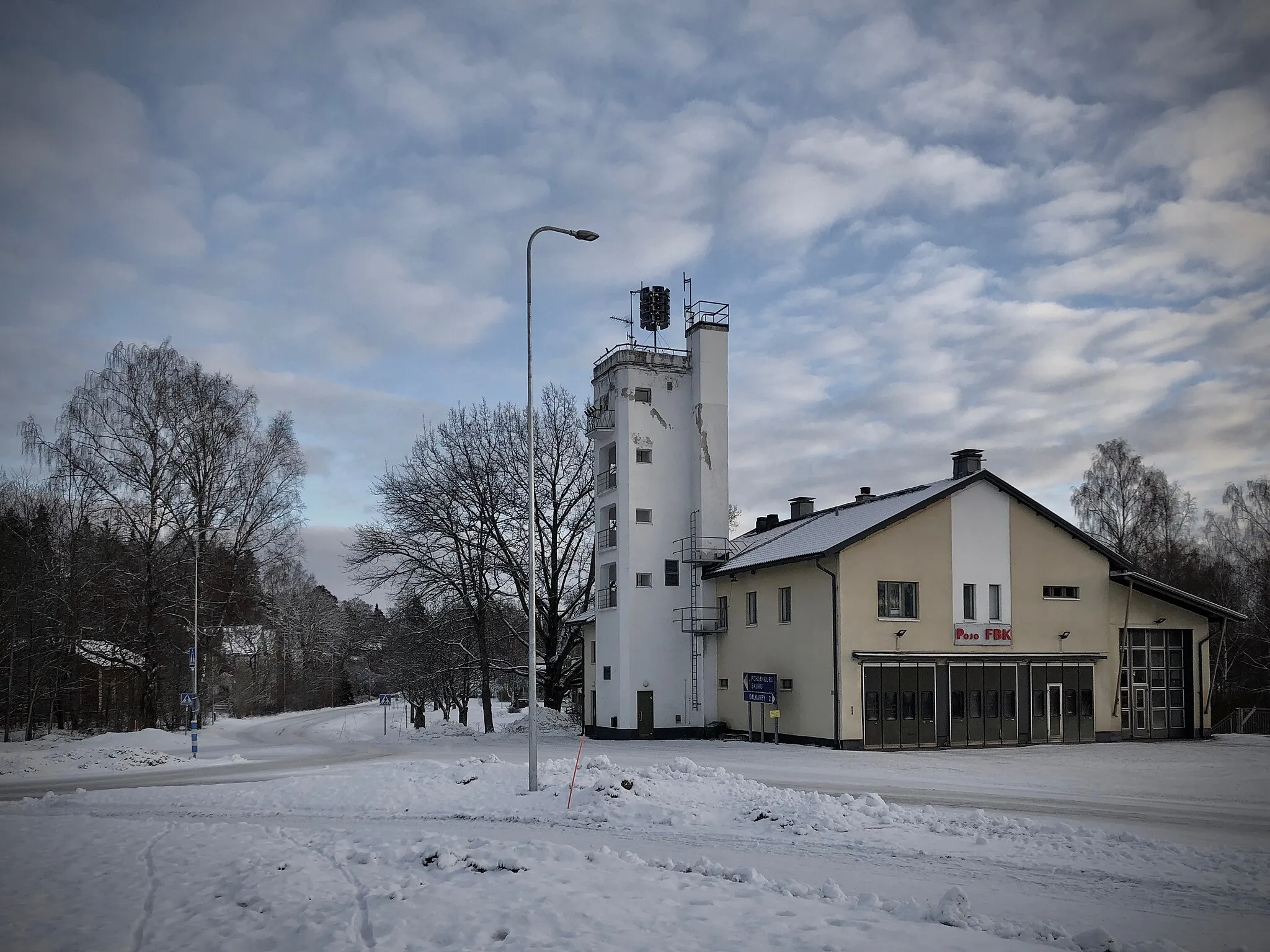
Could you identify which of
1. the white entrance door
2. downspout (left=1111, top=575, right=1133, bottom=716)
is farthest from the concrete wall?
downspout (left=1111, top=575, right=1133, bottom=716)

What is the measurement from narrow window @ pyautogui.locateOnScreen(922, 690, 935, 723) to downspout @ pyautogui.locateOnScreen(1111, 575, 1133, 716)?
8711mm

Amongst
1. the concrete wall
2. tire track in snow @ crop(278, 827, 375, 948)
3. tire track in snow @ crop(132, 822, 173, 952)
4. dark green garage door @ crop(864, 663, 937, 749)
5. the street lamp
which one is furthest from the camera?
the concrete wall

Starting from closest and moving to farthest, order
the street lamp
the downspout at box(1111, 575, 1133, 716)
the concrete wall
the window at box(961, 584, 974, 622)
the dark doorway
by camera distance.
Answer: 1. the street lamp
2. the concrete wall
3. the window at box(961, 584, 974, 622)
4. the downspout at box(1111, 575, 1133, 716)
5. the dark doorway

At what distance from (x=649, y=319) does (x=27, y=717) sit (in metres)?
34.8

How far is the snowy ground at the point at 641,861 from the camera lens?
9062mm

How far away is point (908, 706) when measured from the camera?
3347cm

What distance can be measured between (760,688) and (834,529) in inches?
261

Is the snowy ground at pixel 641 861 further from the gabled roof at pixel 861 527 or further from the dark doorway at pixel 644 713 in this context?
the dark doorway at pixel 644 713

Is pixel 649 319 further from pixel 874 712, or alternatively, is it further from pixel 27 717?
pixel 27 717

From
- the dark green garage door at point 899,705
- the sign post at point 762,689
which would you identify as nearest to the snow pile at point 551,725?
the sign post at point 762,689

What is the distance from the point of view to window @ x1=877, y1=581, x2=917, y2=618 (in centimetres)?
3372

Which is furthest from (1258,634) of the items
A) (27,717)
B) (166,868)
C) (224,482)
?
(27,717)

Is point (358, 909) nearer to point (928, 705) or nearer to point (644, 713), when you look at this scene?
point (928, 705)

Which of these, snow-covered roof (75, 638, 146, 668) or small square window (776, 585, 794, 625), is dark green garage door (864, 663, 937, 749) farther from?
snow-covered roof (75, 638, 146, 668)
